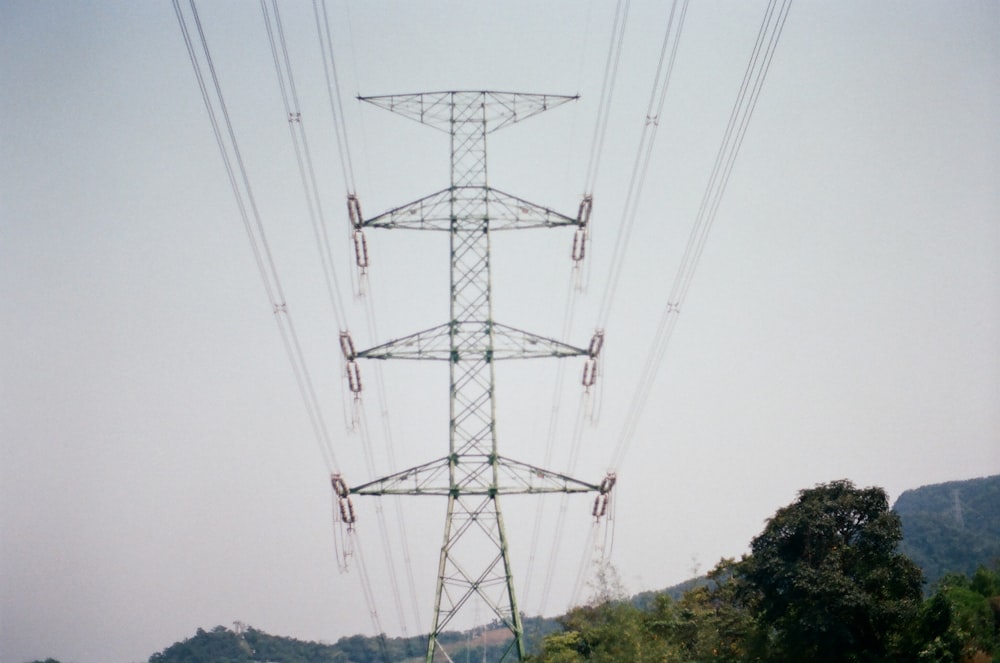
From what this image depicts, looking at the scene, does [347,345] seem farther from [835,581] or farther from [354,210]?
[835,581]

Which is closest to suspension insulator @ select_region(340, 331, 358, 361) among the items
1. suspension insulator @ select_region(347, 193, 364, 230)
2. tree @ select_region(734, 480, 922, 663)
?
suspension insulator @ select_region(347, 193, 364, 230)

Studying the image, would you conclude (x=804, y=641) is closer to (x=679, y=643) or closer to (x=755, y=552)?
(x=755, y=552)

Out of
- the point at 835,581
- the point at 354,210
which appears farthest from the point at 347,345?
the point at 835,581

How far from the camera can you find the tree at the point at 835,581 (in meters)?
33.5

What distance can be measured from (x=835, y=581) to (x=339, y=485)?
20.3m

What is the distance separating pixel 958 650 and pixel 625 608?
667 inches

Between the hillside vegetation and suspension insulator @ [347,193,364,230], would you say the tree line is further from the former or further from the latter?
suspension insulator @ [347,193,364,230]

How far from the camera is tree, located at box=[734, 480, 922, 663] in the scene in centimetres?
3350

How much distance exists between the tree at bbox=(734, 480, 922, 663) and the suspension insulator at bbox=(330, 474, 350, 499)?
1762cm

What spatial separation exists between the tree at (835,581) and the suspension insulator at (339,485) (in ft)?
57.8

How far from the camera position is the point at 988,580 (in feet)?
184

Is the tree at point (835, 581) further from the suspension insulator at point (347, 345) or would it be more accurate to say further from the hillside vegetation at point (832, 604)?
the suspension insulator at point (347, 345)

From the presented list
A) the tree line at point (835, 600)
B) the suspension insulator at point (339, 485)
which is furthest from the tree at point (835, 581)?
the suspension insulator at point (339, 485)

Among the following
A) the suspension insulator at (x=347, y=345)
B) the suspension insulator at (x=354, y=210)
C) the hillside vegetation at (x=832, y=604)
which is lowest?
the hillside vegetation at (x=832, y=604)
